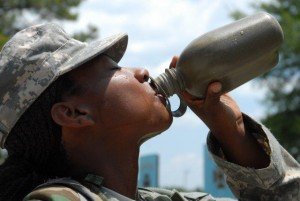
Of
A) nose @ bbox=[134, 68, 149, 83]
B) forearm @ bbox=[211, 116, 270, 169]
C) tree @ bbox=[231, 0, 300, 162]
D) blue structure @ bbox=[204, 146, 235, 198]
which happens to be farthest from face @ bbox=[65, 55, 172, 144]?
tree @ bbox=[231, 0, 300, 162]

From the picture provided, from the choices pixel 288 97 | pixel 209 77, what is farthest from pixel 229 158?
pixel 288 97

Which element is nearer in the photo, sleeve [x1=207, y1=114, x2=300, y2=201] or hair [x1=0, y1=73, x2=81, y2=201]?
hair [x1=0, y1=73, x2=81, y2=201]

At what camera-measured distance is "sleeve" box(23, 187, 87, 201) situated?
2.28 meters

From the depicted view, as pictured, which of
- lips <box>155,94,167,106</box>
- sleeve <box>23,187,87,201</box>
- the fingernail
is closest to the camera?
sleeve <box>23,187,87,201</box>

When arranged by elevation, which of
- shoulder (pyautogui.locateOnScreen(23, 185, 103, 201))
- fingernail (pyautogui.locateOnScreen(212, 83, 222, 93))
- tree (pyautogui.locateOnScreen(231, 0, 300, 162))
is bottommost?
tree (pyautogui.locateOnScreen(231, 0, 300, 162))

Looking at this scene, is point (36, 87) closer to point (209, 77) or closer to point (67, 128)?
point (67, 128)

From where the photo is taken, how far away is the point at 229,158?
9.75 ft

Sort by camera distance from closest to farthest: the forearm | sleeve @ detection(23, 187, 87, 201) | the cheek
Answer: sleeve @ detection(23, 187, 87, 201) → the cheek → the forearm

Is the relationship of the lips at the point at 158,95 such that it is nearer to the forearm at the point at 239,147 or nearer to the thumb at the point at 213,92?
the thumb at the point at 213,92

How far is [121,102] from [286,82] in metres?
15.8

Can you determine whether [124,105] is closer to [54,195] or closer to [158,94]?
[158,94]

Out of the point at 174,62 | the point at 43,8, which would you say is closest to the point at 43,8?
the point at 43,8

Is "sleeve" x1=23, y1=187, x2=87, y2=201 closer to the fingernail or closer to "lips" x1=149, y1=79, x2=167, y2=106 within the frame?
"lips" x1=149, y1=79, x2=167, y2=106

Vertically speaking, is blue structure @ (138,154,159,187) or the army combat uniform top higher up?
the army combat uniform top
